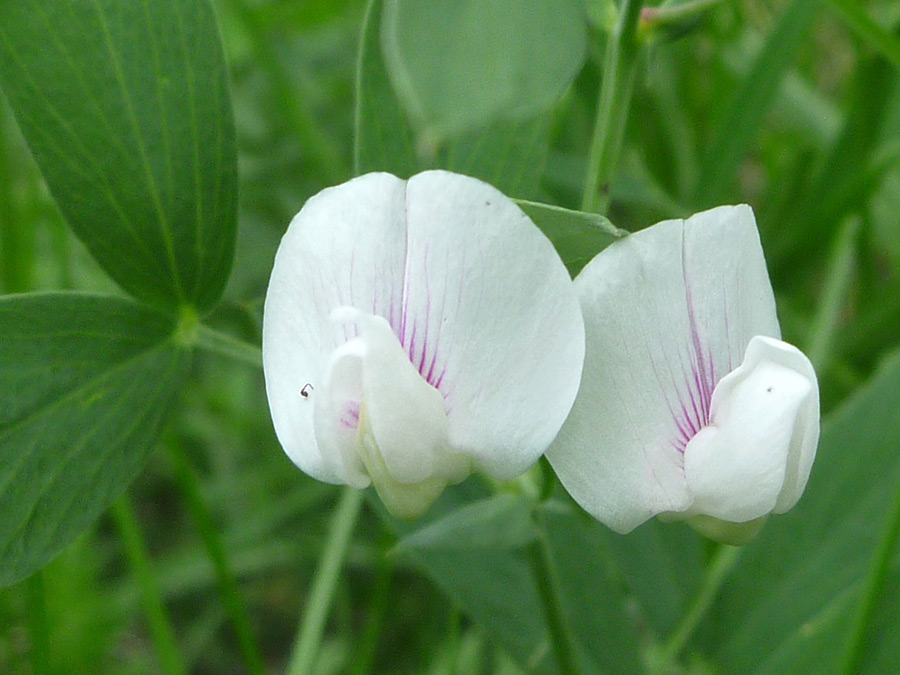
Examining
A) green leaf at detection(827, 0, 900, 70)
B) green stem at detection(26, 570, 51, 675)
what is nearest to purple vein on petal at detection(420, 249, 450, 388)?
green stem at detection(26, 570, 51, 675)

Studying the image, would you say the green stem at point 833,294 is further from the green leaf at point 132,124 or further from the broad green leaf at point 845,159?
the green leaf at point 132,124

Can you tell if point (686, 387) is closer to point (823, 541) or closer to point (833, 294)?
point (823, 541)

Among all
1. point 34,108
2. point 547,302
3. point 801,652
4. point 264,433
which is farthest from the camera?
point 264,433

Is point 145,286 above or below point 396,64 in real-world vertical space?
below

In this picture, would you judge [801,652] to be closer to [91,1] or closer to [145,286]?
[145,286]

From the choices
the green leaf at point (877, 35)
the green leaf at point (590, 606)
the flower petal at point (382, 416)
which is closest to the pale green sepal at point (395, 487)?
the flower petal at point (382, 416)

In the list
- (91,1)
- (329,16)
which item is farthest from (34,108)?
(329,16)
